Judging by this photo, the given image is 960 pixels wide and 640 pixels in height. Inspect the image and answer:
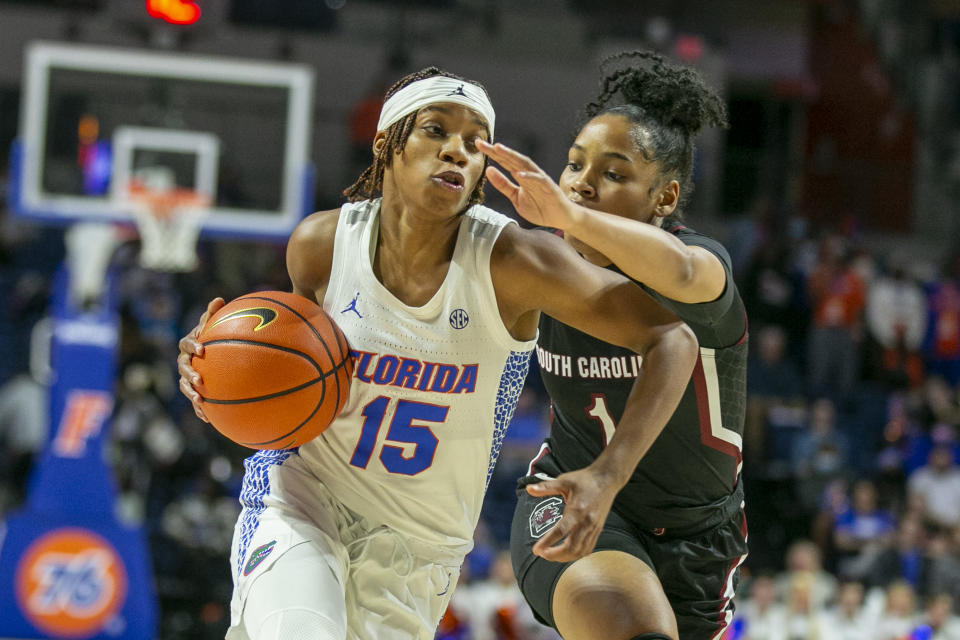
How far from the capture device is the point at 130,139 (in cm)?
1044

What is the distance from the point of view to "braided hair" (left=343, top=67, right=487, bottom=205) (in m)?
3.32

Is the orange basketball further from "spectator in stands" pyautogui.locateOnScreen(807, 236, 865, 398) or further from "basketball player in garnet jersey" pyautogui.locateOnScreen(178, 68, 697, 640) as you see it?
"spectator in stands" pyautogui.locateOnScreen(807, 236, 865, 398)

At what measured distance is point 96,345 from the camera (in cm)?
968

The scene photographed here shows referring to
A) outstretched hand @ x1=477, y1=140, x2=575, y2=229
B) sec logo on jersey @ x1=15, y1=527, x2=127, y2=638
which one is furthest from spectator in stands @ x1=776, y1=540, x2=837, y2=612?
outstretched hand @ x1=477, y1=140, x2=575, y2=229

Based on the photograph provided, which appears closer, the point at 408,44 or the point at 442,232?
the point at 442,232

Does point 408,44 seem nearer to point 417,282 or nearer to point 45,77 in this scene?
point 45,77

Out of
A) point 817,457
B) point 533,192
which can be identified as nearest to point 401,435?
point 533,192

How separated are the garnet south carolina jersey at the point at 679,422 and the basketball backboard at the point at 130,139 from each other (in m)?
6.69

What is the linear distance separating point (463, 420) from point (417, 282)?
40 centimetres

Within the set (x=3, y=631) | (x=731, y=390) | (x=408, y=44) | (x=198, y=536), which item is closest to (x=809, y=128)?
(x=408, y=44)

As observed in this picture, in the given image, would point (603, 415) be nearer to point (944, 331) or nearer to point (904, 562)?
point (904, 562)

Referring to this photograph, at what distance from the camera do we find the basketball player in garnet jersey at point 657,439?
3.27m

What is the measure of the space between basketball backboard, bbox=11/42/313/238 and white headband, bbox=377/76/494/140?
6704 mm

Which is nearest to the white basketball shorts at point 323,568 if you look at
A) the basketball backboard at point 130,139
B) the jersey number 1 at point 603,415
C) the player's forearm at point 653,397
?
the jersey number 1 at point 603,415
